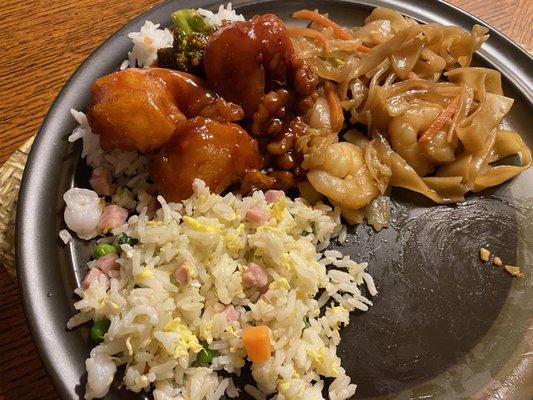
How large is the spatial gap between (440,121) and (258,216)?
3.77 feet

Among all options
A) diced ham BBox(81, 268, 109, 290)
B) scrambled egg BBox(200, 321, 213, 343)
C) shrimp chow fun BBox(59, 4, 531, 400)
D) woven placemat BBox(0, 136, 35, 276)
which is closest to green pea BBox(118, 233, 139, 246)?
→ shrimp chow fun BBox(59, 4, 531, 400)

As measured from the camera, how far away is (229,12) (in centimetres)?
321

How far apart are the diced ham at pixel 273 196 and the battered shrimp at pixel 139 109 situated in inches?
16.1

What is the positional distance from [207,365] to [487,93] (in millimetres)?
2145

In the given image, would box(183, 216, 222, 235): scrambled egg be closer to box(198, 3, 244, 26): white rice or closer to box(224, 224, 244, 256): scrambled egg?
box(224, 224, 244, 256): scrambled egg

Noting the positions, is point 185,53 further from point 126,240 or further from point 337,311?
point 337,311

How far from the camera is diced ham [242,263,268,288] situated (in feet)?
7.61

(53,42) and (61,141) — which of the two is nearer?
(61,141)

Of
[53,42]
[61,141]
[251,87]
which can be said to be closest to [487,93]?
[251,87]

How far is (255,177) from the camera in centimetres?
264

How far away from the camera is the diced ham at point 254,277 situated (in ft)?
→ 7.61

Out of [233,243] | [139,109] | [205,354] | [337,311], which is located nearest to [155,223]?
[233,243]

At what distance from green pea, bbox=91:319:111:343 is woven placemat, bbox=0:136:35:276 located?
741 mm

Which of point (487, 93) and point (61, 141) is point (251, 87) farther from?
point (487, 93)
